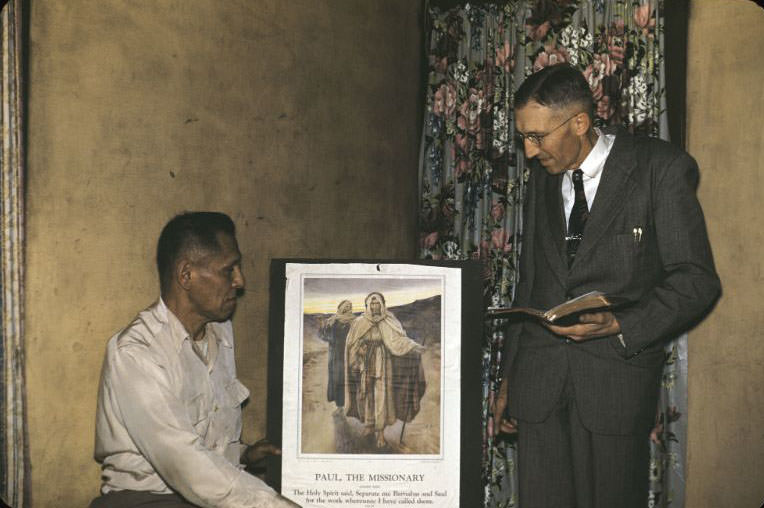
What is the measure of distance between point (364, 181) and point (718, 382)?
5.54 ft

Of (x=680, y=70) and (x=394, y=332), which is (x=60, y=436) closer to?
(x=394, y=332)

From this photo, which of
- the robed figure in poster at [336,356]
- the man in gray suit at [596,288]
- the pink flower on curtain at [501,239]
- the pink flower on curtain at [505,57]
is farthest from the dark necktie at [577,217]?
the pink flower on curtain at [505,57]

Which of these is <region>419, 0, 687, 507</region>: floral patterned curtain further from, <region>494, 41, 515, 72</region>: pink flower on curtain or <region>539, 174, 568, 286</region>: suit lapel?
<region>539, 174, 568, 286</region>: suit lapel

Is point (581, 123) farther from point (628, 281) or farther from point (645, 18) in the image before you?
point (645, 18)

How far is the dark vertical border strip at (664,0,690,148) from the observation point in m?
3.08

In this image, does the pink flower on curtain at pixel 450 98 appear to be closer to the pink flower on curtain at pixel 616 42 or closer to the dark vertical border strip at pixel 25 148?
the pink flower on curtain at pixel 616 42

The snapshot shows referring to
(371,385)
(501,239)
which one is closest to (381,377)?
(371,385)

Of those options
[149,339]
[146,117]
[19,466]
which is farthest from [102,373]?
[146,117]

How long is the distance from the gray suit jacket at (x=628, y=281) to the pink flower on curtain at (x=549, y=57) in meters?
0.94

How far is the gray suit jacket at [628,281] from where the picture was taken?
222cm

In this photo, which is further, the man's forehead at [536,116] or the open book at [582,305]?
the man's forehead at [536,116]

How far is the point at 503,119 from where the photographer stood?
337 centimetres

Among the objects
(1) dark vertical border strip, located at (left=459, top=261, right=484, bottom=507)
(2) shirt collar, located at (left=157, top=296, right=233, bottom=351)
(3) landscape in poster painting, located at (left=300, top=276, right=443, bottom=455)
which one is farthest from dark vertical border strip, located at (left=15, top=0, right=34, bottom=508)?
(1) dark vertical border strip, located at (left=459, top=261, right=484, bottom=507)

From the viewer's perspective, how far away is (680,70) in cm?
308
